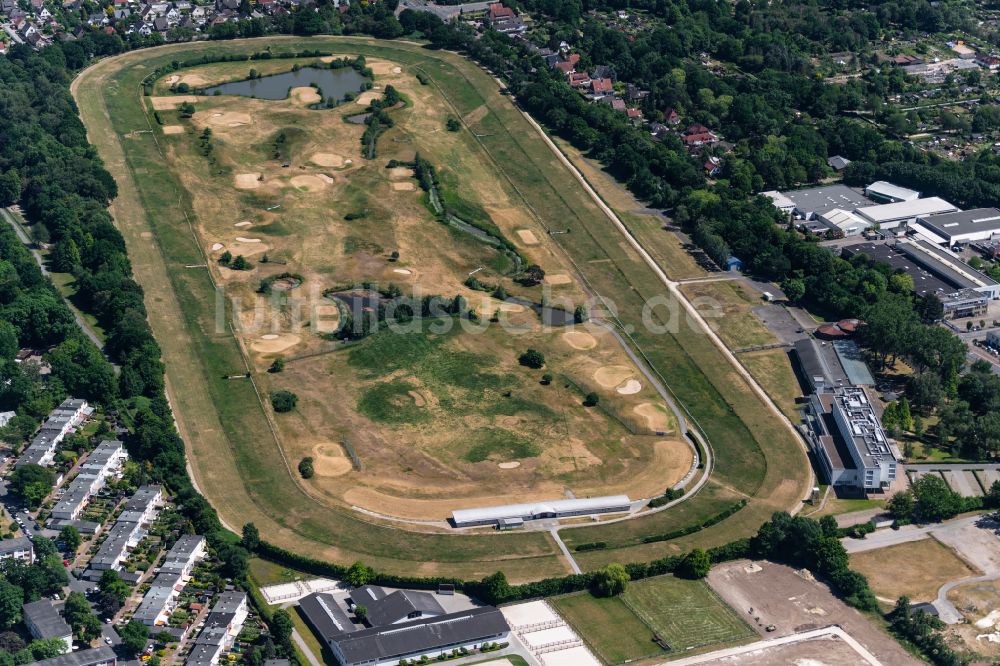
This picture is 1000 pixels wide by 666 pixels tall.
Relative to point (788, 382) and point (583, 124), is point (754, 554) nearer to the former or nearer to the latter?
point (788, 382)

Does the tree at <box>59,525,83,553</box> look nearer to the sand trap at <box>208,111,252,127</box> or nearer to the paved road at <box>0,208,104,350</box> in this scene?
the paved road at <box>0,208,104,350</box>

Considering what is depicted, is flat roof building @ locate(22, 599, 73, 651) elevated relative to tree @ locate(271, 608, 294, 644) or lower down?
elevated

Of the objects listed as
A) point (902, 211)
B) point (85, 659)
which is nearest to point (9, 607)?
point (85, 659)

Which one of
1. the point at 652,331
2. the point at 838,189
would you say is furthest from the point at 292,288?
the point at 838,189

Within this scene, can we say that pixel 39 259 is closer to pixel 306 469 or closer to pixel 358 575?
pixel 306 469

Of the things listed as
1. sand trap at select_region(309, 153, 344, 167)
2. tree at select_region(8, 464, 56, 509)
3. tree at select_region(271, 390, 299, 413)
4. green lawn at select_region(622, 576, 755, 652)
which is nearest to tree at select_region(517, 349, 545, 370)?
tree at select_region(271, 390, 299, 413)

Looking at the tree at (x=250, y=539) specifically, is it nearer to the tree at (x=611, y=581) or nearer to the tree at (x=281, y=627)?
the tree at (x=281, y=627)
